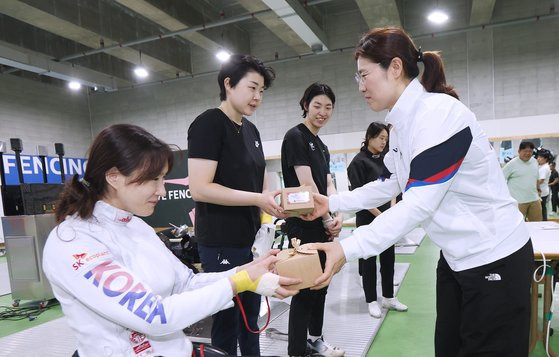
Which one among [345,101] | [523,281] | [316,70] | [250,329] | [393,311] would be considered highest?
[316,70]

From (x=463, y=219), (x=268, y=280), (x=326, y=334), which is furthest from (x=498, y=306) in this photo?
(x=326, y=334)

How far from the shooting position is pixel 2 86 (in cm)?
984

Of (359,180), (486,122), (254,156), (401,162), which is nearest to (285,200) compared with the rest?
(254,156)

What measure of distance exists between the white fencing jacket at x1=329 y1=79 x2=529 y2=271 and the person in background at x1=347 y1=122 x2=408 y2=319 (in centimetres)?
181

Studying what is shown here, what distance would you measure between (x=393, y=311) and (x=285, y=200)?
78.3 inches

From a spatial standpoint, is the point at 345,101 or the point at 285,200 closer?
the point at 285,200

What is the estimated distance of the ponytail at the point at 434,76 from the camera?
127cm

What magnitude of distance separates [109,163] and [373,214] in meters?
2.40

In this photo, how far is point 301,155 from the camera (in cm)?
211

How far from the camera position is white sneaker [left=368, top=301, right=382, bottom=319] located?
2941 mm

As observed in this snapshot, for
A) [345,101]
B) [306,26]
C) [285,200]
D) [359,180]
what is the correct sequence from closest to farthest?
[285,200], [359,180], [306,26], [345,101]

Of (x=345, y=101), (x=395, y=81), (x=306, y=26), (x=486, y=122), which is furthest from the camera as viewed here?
(x=345, y=101)

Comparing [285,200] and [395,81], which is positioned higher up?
[395,81]

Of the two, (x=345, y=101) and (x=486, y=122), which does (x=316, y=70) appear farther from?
(x=486, y=122)
